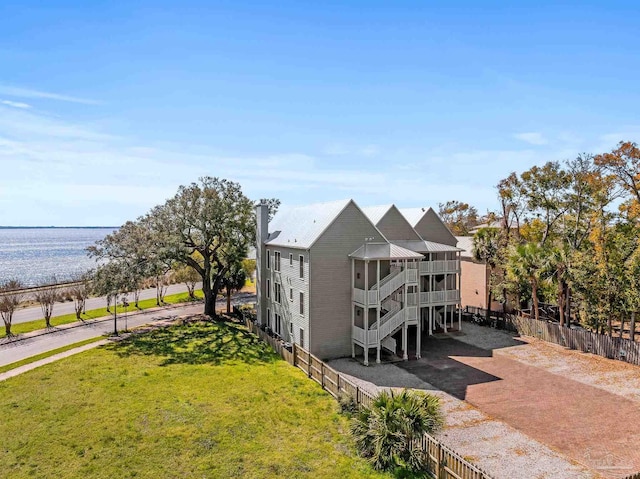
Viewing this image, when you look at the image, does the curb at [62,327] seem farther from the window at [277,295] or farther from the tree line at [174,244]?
the window at [277,295]

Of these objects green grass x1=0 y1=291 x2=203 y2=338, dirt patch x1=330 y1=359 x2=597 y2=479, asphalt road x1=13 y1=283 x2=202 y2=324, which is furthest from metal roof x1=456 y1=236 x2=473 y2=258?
asphalt road x1=13 y1=283 x2=202 y2=324

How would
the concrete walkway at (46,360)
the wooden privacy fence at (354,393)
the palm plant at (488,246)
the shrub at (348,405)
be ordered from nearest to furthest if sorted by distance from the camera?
1. the wooden privacy fence at (354,393)
2. the shrub at (348,405)
3. the concrete walkway at (46,360)
4. the palm plant at (488,246)

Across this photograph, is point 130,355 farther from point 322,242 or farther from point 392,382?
point 392,382

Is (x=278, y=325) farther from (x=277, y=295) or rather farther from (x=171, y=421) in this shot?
(x=171, y=421)

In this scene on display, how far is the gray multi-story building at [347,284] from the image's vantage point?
2409 cm

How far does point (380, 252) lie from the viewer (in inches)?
969

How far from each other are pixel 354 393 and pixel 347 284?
8.98 meters

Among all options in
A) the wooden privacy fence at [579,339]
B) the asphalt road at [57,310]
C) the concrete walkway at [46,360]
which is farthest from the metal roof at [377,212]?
the asphalt road at [57,310]

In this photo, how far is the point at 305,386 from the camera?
64.8 ft

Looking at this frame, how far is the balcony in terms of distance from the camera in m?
29.6

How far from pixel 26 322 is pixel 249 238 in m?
19.6

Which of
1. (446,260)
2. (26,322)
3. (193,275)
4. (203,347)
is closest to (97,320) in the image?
(26,322)

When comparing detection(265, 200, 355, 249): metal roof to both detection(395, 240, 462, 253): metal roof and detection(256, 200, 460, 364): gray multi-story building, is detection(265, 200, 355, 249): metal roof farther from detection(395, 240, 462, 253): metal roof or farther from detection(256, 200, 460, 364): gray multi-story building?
detection(395, 240, 462, 253): metal roof

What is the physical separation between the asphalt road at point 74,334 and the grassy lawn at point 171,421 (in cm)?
391
